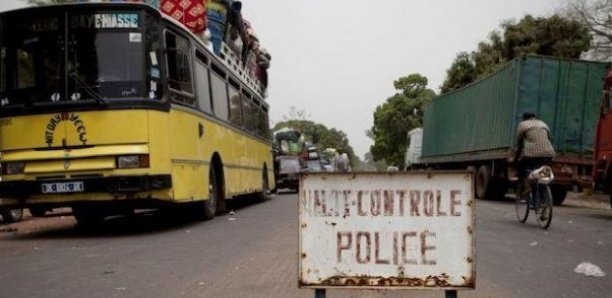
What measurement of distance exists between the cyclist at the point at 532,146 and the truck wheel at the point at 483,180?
28.0 feet

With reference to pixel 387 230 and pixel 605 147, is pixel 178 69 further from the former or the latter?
pixel 605 147

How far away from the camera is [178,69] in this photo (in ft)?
31.8

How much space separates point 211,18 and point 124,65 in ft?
17.7

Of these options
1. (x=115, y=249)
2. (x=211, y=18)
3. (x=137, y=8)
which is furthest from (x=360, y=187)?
(x=211, y=18)

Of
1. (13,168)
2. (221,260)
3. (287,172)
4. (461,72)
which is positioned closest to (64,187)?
(13,168)

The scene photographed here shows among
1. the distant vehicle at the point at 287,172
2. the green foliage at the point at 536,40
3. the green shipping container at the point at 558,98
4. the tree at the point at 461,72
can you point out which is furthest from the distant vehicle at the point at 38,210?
the tree at the point at 461,72

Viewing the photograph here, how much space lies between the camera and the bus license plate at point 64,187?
869cm

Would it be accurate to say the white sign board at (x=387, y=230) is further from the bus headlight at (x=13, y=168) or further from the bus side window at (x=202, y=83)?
the bus side window at (x=202, y=83)

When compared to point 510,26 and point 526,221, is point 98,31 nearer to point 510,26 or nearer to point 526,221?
point 526,221

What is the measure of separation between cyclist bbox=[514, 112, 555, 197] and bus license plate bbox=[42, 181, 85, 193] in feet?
21.0

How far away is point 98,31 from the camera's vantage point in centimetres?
899

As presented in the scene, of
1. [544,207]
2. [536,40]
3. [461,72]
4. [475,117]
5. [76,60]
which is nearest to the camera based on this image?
[76,60]

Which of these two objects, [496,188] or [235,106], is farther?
[496,188]

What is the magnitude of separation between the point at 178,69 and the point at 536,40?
2479 cm
